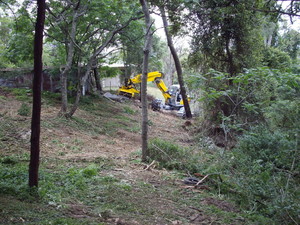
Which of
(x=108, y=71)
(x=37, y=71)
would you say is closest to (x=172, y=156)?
(x=37, y=71)

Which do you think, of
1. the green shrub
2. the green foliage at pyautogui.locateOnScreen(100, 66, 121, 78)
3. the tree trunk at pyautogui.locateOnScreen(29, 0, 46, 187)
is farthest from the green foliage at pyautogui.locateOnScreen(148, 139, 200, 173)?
the green foliage at pyautogui.locateOnScreen(100, 66, 121, 78)

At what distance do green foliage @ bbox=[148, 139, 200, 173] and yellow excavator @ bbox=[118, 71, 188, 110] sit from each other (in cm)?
1401

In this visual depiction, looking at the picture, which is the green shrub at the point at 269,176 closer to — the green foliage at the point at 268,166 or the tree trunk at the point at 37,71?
the green foliage at the point at 268,166

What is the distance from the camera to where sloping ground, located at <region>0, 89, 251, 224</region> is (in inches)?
169

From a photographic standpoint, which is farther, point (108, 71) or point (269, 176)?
point (108, 71)

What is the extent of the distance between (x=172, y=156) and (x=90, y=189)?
3237 mm

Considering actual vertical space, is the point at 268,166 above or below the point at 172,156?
above

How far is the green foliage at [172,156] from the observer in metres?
7.86

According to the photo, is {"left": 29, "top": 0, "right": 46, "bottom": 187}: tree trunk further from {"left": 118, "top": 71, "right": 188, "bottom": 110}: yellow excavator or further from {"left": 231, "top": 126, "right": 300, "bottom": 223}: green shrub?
{"left": 118, "top": 71, "right": 188, "bottom": 110}: yellow excavator

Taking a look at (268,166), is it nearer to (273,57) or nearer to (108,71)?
(273,57)

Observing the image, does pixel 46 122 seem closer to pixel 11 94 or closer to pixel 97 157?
pixel 97 157

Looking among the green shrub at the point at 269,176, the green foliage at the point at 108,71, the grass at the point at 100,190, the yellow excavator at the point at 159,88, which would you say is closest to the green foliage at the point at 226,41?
the grass at the point at 100,190

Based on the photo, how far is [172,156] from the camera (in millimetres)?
8227

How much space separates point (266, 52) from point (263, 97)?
7316mm
